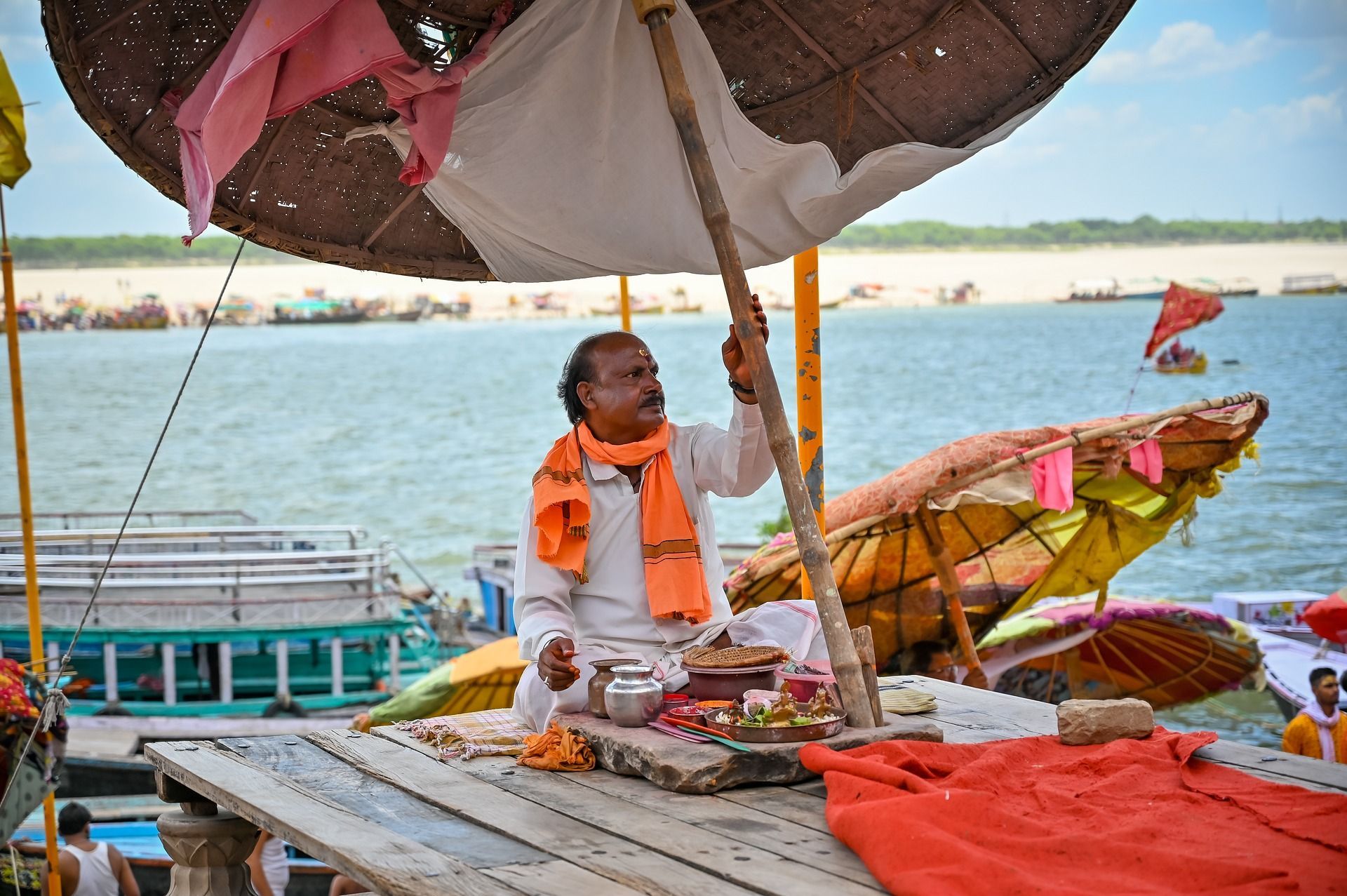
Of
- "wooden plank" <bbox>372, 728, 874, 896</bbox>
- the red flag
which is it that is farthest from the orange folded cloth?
the red flag

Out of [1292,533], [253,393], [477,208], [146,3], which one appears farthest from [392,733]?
[253,393]

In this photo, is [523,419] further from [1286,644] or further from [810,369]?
→ [810,369]

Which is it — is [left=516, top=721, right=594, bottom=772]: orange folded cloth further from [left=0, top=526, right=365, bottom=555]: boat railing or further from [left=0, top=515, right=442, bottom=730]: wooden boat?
[left=0, top=526, right=365, bottom=555]: boat railing

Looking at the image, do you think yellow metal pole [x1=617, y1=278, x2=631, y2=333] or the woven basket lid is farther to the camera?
yellow metal pole [x1=617, y1=278, x2=631, y2=333]

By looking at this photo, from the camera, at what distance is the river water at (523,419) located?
31734 millimetres

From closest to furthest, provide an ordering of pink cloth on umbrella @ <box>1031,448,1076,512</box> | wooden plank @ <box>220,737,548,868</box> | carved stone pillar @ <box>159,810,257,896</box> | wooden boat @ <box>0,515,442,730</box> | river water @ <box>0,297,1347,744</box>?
1. wooden plank @ <box>220,737,548,868</box>
2. carved stone pillar @ <box>159,810,257,896</box>
3. pink cloth on umbrella @ <box>1031,448,1076,512</box>
4. wooden boat @ <box>0,515,442,730</box>
5. river water @ <box>0,297,1347,744</box>

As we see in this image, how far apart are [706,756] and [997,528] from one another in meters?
4.08

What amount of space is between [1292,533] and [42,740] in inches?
1260

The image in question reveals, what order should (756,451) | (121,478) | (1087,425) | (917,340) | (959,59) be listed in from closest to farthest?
(756,451) < (959,59) < (1087,425) < (121,478) < (917,340)

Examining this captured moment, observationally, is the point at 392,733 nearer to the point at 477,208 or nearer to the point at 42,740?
the point at 477,208

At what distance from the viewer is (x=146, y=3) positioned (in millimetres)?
3186

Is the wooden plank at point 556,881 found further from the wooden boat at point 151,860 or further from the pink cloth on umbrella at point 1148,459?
the wooden boat at point 151,860

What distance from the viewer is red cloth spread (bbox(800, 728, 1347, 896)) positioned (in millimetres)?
2090

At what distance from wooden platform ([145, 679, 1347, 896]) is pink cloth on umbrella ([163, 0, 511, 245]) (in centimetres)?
139
